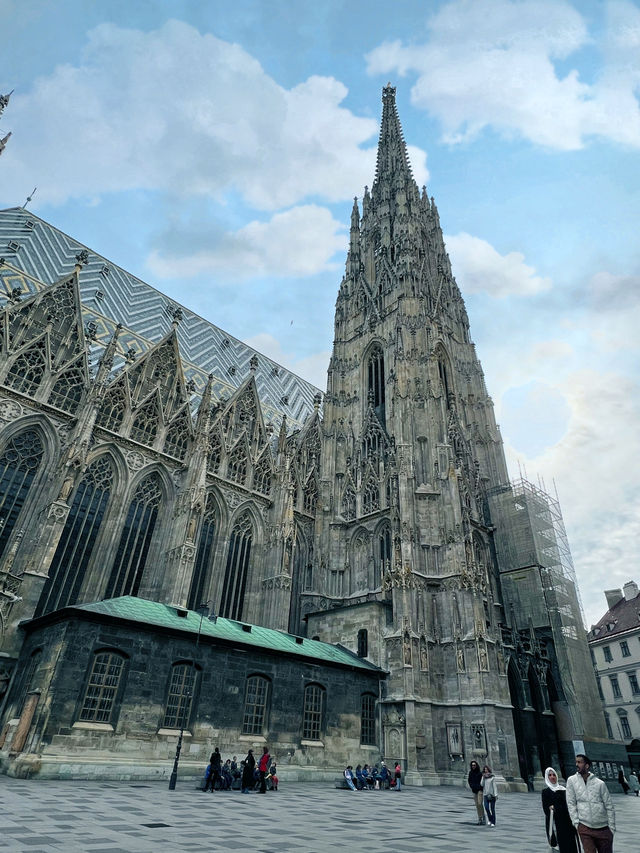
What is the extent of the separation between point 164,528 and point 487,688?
2011 cm

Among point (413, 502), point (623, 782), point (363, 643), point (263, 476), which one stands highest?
point (263, 476)

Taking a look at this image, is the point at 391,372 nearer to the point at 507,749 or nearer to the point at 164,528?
the point at 164,528

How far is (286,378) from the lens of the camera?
54.1 m

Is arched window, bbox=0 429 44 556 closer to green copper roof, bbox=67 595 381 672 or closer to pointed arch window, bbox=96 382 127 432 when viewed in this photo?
pointed arch window, bbox=96 382 127 432

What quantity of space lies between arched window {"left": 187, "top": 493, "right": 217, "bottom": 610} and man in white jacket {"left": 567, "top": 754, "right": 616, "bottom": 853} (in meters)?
26.4

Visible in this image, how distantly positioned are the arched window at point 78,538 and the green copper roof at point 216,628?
153 inches

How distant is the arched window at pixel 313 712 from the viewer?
2412cm

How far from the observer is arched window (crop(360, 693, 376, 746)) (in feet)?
87.8

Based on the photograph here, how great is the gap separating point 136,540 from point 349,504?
1570 centimetres

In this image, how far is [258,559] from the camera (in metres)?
34.3

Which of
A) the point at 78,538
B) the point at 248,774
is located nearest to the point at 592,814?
the point at 248,774

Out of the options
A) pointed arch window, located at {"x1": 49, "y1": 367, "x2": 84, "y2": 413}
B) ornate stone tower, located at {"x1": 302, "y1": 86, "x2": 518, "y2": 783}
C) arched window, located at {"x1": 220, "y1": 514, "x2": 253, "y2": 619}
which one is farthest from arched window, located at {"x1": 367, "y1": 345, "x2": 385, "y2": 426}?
pointed arch window, located at {"x1": 49, "y1": 367, "x2": 84, "y2": 413}

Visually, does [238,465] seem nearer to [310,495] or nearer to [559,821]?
[310,495]

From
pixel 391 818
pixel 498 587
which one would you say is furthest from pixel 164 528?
pixel 498 587
